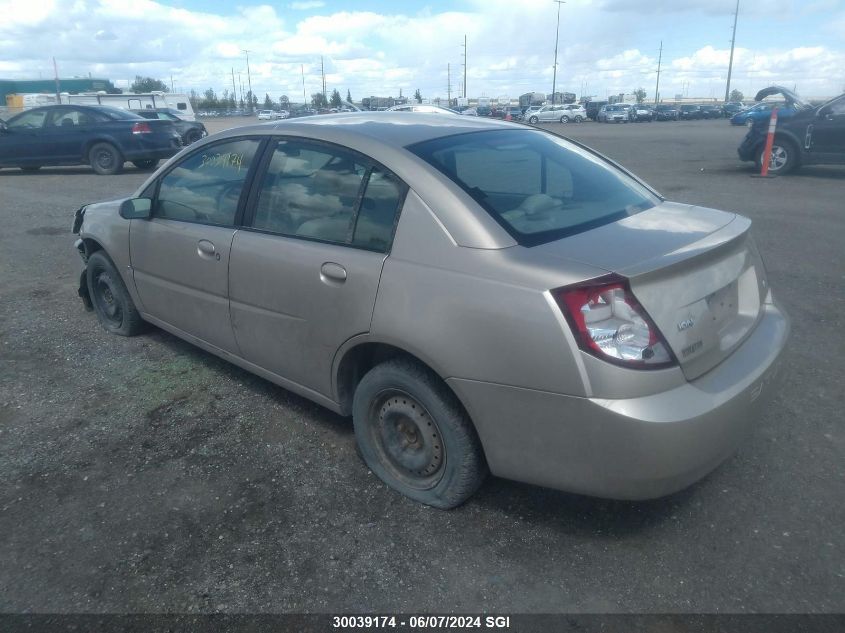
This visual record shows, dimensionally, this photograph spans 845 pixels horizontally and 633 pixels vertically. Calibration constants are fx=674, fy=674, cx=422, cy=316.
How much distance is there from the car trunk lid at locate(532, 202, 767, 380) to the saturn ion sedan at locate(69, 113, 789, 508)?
11 mm

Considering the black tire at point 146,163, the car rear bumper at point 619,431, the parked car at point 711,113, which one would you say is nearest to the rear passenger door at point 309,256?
the car rear bumper at point 619,431

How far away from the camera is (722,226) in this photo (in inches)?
117

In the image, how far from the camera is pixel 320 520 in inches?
114

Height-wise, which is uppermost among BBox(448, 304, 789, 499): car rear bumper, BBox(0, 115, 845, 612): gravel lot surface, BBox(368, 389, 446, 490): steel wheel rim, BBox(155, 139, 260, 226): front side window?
BBox(155, 139, 260, 226): front side window

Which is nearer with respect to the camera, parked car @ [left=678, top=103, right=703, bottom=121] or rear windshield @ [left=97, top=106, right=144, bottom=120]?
rear windshield @ [left=97, top=106, right=144, bottom=120]

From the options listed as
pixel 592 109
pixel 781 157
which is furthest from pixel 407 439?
pixel 592 109

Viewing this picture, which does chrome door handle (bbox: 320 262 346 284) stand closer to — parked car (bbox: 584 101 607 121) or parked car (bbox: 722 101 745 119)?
parked car (bbox: 584 101 607 121)

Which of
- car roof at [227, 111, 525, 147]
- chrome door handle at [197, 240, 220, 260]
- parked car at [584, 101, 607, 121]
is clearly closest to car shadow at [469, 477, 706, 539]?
car roof at [227, 111, 525, 147]

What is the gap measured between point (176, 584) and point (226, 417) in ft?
4.47

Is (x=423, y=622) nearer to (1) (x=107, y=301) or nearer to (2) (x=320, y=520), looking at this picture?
(2) (x=320, y=520)

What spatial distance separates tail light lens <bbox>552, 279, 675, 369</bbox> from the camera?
231cm

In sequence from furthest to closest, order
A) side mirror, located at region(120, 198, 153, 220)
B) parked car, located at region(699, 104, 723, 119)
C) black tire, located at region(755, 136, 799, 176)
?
1. parked car, located at region(699, 104, 723, 119)
2. black tire, located at region(755, 136, 799, 176)
3. side mirror, located at region(120, 198, 153, 220)

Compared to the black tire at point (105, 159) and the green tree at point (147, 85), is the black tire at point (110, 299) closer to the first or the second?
the black tire at point (105, 159)

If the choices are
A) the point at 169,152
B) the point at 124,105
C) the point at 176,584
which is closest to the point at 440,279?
the point at 176,584
